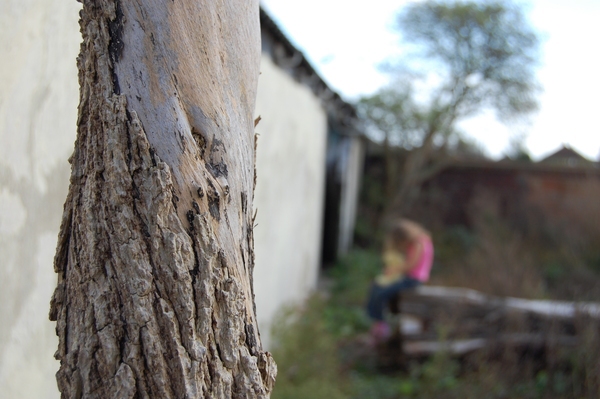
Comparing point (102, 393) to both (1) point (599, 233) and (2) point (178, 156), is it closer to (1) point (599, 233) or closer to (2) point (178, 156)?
(2) point (178, 156)

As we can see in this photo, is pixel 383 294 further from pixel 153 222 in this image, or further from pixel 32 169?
pixel 153 222

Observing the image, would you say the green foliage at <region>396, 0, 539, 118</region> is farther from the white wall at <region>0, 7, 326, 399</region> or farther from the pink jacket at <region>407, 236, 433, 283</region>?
the white wall at <region>0, 7, 326, 399</region>

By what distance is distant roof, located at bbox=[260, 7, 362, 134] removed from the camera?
4703 mm

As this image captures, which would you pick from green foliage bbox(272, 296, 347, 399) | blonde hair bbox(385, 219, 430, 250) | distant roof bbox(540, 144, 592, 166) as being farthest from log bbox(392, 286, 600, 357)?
distant roof bbox(540, 144, 592, 166)

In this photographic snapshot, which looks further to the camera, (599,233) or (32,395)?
(599,233)

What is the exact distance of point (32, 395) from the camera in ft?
6.77

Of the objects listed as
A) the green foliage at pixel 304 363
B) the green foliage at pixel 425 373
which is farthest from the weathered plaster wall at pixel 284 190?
the green foliage at pixel 425 373

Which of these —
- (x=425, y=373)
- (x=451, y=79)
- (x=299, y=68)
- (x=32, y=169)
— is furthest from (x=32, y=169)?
(x=451, y=79)

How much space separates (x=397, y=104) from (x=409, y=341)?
718 cm

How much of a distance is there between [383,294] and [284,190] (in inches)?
62.2

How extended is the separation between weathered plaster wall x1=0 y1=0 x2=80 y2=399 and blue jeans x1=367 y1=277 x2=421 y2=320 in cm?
426

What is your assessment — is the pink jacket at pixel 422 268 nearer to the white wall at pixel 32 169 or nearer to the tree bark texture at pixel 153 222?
the white wall at pixel 32 169

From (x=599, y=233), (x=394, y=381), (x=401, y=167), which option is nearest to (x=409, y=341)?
(x=394, y=381)

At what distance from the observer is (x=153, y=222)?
3.94 ft
